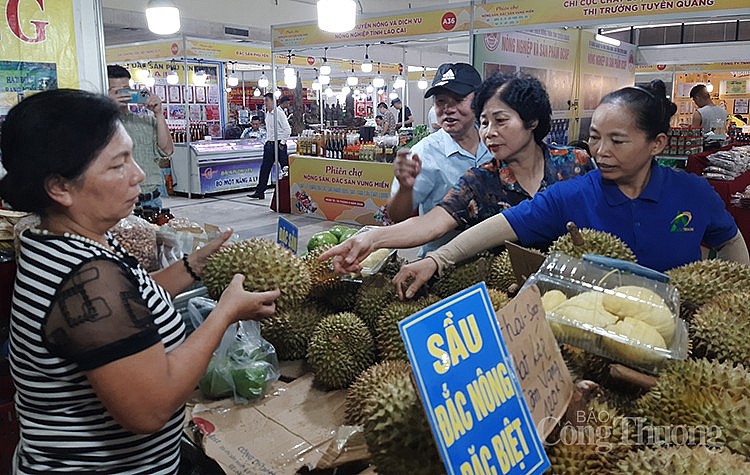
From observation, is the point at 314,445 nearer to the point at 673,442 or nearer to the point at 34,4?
the point at 673,442

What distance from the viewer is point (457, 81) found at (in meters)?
2.67

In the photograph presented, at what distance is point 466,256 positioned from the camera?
189 cm

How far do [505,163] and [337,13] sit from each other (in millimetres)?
3998

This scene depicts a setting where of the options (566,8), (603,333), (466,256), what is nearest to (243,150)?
(566,8)

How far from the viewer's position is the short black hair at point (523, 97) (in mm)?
2178

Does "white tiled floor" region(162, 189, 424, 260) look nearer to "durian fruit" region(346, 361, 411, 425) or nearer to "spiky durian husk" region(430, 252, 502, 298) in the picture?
"spiky durian husk" region(430, 252, 502, 298)

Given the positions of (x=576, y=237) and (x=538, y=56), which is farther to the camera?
(x=538, y=56)

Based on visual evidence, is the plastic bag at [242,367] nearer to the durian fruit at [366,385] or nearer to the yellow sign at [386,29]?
the durian fruit at [366,385]

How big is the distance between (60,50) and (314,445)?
2.64 m

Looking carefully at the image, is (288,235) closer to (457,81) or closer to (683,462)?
(457,81)

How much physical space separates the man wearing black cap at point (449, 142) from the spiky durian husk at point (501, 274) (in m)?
0.79

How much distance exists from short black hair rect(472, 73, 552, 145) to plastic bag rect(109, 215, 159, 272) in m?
1.35

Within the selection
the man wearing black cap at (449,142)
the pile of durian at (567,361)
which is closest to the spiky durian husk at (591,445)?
the pile of durian at (567,361)

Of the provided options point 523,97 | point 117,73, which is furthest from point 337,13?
point 523,97
